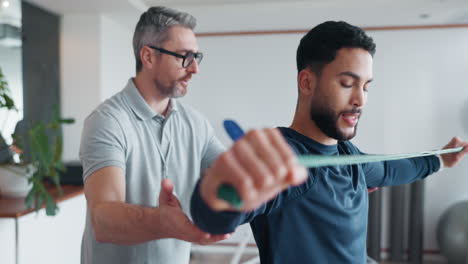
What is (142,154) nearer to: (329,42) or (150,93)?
(150,93)

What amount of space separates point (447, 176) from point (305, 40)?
13.3ft

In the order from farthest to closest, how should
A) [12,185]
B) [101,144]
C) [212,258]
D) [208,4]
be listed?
[212,258]
[208,4]
[12,185]
[101,144]

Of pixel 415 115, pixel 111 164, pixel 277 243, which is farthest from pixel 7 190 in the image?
pixel 415 115

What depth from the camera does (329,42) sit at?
0.98 m

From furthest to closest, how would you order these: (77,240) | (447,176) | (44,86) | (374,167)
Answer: (447,176), (44,86), (77,240), (374,167)

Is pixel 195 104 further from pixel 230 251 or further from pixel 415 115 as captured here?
pixel 415 115

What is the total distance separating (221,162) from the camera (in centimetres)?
41

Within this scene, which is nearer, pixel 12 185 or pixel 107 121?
pixel 107 121

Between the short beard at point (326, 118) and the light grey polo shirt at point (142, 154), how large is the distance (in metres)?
0.60

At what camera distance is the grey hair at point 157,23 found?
4.55 ft

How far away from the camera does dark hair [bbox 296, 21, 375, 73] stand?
96 cm

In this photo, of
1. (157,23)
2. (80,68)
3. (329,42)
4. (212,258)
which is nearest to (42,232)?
(157,23)

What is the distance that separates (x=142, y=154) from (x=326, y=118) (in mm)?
673

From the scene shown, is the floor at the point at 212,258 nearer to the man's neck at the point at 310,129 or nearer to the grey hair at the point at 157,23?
the grey hair at the point at 157,23
